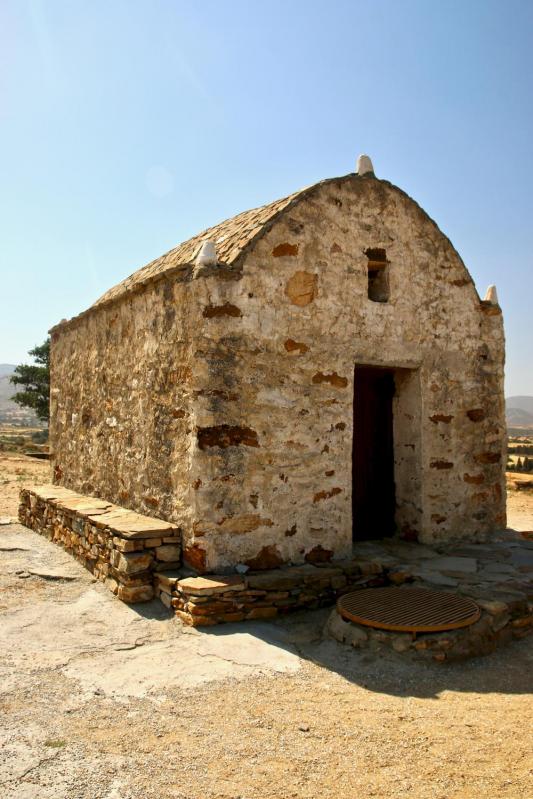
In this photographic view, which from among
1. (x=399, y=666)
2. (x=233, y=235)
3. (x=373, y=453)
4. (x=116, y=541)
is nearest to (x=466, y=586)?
(x=399, y=666)

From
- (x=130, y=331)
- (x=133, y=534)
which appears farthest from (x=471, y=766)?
(x=130, y=331)

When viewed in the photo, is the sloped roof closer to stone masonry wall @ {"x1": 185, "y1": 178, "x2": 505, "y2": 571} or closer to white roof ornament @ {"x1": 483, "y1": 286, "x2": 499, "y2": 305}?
stone masonry wall @ {"x1": 185, "y1": 178, "x2": 505, "y2": 571}

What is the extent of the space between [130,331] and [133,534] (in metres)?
2.35

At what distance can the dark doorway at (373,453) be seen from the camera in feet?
22.3

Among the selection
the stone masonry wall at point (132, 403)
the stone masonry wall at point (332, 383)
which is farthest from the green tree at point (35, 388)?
the stone masonry wall at point (332, 383)

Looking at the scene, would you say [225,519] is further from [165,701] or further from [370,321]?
[370,321]

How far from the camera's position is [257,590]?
5031 mm

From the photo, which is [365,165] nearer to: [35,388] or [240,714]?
[240,714]

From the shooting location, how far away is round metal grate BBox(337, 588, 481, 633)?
14.5ft

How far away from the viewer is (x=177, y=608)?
500cm

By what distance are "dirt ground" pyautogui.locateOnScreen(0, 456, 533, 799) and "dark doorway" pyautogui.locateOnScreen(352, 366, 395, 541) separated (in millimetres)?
1858

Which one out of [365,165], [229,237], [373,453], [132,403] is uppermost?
[365,165]

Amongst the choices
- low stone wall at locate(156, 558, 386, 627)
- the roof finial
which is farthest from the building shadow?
the roof finial

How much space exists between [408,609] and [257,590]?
3.96 ft
